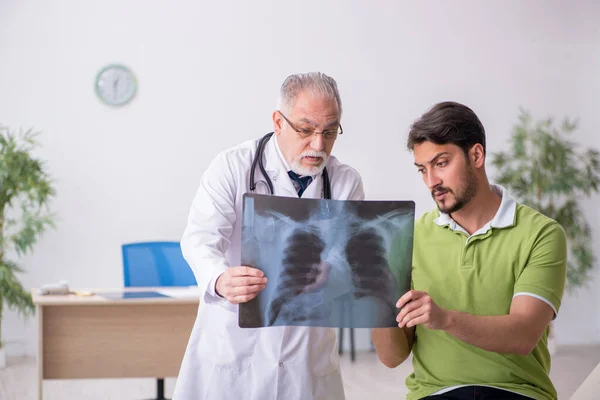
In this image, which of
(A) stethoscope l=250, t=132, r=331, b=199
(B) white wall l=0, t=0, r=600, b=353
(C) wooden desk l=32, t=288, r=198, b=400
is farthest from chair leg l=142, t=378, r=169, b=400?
(A) stethoscope l=250, t=132, r=331, b=199

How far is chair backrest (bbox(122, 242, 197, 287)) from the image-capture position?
3.77 metres

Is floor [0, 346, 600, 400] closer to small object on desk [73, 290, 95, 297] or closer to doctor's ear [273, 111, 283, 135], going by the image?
small object on desk [73, 290, 95, 297]

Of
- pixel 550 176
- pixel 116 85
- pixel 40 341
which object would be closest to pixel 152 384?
pixel 40 341

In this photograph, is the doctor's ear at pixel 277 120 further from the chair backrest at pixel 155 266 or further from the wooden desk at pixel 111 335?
the chair backrest at pixel 155 266

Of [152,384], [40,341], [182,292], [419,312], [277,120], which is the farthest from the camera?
[152,384]

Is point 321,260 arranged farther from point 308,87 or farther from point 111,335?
point 111,335

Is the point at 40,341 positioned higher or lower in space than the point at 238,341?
lower

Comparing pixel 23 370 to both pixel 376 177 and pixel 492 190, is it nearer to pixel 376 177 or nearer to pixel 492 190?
pixel 376 177

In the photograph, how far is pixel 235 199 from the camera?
73.5 inches

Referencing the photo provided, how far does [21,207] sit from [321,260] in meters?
4.02

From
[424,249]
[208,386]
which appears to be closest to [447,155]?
[424,249]

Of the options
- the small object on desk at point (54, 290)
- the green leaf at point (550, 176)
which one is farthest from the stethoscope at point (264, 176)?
the green leaf at point (550, 176)

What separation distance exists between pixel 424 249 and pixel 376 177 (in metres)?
4.05

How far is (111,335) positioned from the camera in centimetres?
334
